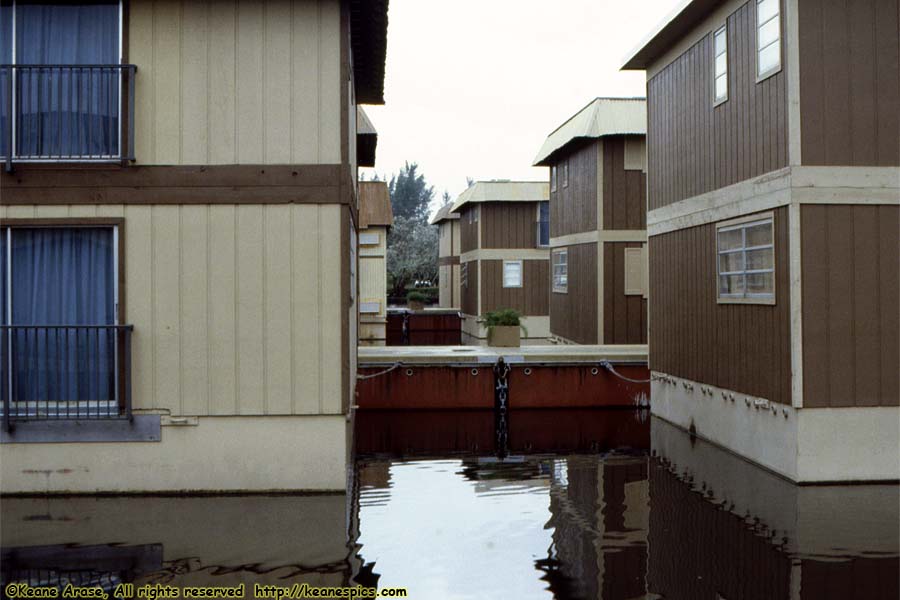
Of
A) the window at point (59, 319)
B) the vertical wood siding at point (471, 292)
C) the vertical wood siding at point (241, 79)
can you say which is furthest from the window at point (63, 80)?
the vertical wood siding at point (471, 292)

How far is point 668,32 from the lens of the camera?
15.6 metres

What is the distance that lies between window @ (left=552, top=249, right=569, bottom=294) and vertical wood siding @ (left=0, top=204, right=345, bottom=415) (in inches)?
584

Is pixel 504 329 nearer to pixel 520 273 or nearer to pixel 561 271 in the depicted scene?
pixel 561 271

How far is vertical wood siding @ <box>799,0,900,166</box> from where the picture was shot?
11.4m

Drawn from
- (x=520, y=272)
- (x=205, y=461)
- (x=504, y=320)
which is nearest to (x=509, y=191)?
(x=520, y=272)

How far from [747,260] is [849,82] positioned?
2503mm

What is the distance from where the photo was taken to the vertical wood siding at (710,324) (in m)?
11.8

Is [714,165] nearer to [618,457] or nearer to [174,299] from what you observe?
[618,457]

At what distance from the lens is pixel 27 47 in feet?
35.3

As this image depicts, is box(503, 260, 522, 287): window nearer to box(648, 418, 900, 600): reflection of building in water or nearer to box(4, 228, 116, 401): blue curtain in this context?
box(648, 418, 900, 600): reflection of building in water

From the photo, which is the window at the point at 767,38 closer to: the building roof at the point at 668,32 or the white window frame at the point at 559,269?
the building roof at the point at 668,32

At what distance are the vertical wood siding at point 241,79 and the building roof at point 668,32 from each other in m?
5.70

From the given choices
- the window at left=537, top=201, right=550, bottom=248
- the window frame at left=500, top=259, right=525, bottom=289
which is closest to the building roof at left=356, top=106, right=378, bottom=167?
the window frame at left=500, top=259, right=525, bottom=289

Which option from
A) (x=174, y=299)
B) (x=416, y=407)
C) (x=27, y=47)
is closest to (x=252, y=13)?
(x=27, y=47)
